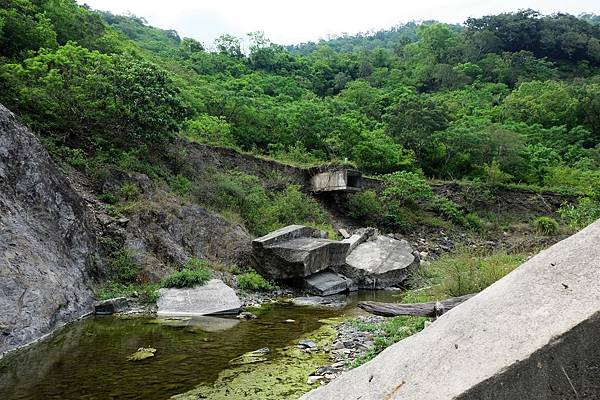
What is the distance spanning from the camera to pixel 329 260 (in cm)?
1698

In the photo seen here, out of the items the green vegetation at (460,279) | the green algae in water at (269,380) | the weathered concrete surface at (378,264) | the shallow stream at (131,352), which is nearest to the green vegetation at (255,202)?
the weathered concrete surface at (378,264)

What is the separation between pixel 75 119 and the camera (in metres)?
18.1

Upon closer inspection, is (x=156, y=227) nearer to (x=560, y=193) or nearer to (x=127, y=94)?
(x=127, y=94)

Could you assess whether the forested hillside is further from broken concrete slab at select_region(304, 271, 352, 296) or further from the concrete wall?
broken concrete slab at select_region(304, 271, 352, 296)

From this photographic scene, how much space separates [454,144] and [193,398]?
113 feet

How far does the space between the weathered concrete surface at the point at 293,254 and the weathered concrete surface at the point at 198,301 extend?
3.23 meters

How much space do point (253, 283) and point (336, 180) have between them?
42.1 ft

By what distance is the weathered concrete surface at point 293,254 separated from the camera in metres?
15.8

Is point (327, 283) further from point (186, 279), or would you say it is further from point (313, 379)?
point (313, 379)

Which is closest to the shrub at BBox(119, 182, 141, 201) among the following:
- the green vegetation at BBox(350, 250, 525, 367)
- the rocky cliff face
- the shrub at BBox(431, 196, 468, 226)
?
the rocky cliff face

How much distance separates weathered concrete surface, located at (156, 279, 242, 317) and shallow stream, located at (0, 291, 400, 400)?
0.60m

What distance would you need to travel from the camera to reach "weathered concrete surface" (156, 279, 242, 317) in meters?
11.7

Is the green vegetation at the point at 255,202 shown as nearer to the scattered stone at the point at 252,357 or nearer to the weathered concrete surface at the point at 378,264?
the weathered concrete surface at the point at 378,264

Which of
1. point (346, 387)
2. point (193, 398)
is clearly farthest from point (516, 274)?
point (193, 398)
